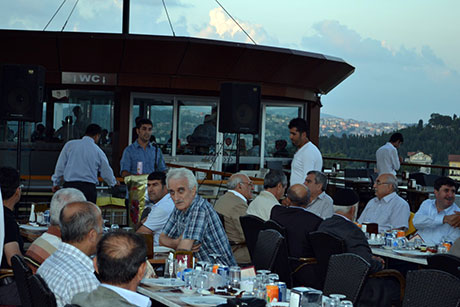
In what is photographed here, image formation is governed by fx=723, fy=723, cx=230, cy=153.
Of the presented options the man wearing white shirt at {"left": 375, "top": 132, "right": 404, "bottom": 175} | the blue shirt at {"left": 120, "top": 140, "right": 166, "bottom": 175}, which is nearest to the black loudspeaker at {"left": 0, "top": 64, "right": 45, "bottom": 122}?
the blue shirt at {"left": 120, "top": 140, "right": 166, "bottom": 175}

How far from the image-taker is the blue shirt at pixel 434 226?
22.1 feet

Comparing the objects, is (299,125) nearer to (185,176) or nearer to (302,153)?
(302,153)

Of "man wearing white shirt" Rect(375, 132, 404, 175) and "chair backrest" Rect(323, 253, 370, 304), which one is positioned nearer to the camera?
"chair backrest" Rect(323, 253, 370, 304)

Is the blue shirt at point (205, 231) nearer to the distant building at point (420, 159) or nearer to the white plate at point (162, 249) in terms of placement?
the white plate at point (162, 249)

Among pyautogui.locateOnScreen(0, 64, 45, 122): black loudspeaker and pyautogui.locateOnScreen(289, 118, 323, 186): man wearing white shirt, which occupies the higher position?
pyautogui.locateOnScreen(0, 64, 45, 122): black loudspeaker

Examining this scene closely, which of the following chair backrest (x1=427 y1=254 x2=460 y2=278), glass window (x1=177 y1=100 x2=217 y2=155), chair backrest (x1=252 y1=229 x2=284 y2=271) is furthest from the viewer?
glass window (x1=177 y1=100 x2=217 y2=155)

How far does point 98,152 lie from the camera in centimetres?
860

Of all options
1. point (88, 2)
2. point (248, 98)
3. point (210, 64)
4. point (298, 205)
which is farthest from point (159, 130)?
point (298, 205)

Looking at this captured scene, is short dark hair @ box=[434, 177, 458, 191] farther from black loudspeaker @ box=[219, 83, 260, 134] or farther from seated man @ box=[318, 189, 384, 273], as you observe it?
black loudspeaker @ box=[219, 83, 260, 134]

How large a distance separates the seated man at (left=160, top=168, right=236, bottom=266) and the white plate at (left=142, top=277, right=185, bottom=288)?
62 cm

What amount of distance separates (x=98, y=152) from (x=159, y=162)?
880mm

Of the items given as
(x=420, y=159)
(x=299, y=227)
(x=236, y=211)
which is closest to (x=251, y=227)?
(x=299, y=227)

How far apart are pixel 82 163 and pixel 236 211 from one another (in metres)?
2.65

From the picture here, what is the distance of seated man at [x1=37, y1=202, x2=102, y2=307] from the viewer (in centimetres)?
332
